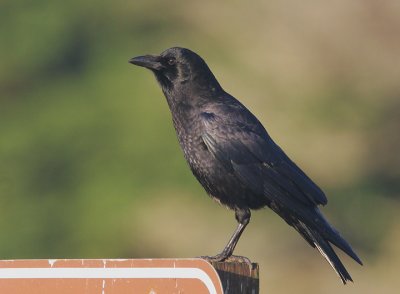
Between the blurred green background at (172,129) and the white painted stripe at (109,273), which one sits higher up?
the blurred green background at (172,129)

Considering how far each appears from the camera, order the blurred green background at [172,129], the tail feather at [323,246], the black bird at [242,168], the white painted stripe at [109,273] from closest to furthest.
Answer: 1. the white painted stripe at [109,273]
2. the tail feather at [323,246]
3. the black bird at [242,168]
4. the blurred green background at [172,129]

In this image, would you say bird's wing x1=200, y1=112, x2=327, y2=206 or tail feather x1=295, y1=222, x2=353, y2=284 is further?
bird's wing x1=200, y1=112, x2=327, y2=206

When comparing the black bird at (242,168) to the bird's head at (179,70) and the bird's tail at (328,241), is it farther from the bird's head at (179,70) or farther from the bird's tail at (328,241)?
the bird's head at (179,70)

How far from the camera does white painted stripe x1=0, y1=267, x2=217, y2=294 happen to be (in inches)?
162

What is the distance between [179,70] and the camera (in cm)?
637

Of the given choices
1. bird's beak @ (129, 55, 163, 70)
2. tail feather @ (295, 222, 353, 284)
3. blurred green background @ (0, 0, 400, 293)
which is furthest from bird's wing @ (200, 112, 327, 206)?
blurred green background @ (0, 0, 400, 293)

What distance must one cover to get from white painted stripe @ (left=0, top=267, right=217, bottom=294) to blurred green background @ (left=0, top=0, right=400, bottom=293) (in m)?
6.36

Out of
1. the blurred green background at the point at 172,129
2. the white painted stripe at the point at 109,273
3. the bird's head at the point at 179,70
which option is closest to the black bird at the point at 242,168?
the bird's head at the point at 179,70

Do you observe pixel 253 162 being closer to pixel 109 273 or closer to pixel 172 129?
pixel 109 273

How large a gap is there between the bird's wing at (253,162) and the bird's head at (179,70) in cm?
28

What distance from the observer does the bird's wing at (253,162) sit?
19.6 ft

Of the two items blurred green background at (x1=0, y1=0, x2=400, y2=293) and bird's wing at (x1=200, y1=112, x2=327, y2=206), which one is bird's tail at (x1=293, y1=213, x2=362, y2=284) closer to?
bird's wing at (x1=200, y1=112, x2=327, y2=206)

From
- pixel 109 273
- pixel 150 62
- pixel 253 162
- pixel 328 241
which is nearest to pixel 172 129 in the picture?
pixel 150 62

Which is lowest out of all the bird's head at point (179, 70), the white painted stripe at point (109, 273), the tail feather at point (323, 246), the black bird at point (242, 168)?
the white painted stripe at point (109, 273)
